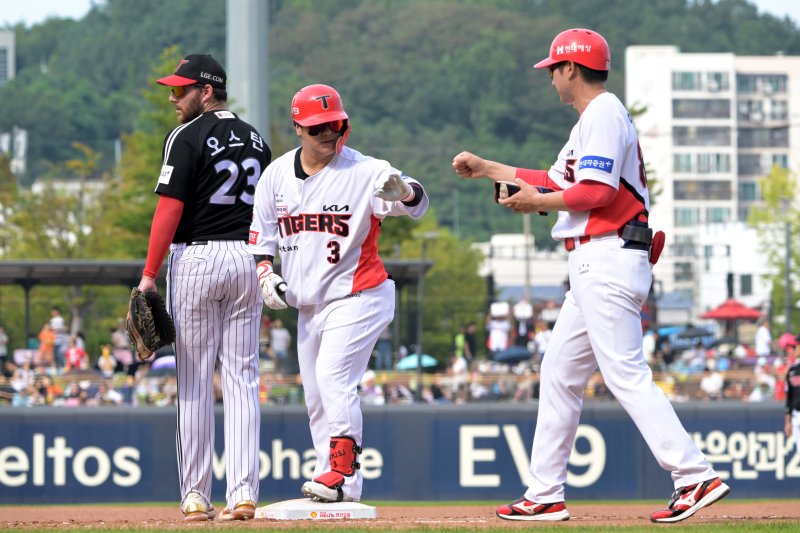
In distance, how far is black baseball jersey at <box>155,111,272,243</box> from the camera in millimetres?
7602

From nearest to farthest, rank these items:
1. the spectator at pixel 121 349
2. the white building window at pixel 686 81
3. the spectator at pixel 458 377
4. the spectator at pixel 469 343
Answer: the spectator at pixel 458 377, the spectator at pixel 121 349, the spectator at pixel 469 343, the white building window at pixel 686 81

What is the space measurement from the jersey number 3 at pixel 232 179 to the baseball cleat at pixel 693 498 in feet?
9.09

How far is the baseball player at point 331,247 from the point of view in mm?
7441

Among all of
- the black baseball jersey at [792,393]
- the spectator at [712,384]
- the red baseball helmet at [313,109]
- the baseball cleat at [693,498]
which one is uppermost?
the red baseball helmet at [313,109]

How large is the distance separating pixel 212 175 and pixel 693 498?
118 inches

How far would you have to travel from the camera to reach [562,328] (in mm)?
7180

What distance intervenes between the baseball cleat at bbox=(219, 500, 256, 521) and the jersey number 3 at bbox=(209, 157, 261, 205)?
1.60 meters

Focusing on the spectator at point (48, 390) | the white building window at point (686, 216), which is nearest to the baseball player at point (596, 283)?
the spectator at point (48, 390)

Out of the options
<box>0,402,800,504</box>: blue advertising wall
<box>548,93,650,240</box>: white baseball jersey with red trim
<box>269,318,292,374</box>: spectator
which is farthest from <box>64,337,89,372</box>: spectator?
<box>548,93,650,240</box>: white baseball jersey with red trim

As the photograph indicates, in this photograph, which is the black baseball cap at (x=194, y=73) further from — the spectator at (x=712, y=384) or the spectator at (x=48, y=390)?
the spectator at (x=712, y=384)

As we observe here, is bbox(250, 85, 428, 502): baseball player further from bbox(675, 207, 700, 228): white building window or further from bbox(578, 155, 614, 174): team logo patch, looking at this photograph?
bbox(675, 207, 700, 228): white building window

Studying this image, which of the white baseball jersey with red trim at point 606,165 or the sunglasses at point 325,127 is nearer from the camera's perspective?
the white baseball jersey with red trim at point 606,165

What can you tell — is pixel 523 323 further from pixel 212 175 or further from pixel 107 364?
pixel 212 175

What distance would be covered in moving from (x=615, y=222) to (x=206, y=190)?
2.20 metres
